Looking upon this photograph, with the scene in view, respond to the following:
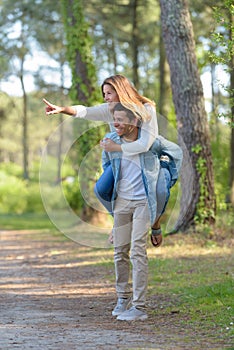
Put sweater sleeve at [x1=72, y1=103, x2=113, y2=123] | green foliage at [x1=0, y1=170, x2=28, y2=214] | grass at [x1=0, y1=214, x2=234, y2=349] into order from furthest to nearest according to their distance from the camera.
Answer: green foliage at [x1=0, y1=170, x2=28, y2=214], sweater sleeve at [x1=72, y1=103, x2=113, y2=123], grass at [x1=0, y1=214, x2=234, y2=349]

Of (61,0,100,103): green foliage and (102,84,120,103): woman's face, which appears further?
(61,0,100,103): green foliage

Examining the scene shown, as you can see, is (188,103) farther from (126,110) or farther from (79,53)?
(126,110)

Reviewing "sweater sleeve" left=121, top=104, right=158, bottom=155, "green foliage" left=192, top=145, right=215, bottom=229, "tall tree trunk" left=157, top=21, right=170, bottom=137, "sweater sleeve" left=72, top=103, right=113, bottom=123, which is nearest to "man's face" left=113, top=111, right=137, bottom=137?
"sweater sleeve" left=121, top=104, right=158, bottom=155

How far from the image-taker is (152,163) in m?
6.88

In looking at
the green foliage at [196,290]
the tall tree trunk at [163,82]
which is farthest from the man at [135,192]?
the tall tree trunk at [163,82]

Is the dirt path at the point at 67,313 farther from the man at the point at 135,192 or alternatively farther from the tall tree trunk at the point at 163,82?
the tall tree trunk at the point at 163,82

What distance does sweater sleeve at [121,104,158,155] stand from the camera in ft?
22.2

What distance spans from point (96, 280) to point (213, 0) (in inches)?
408

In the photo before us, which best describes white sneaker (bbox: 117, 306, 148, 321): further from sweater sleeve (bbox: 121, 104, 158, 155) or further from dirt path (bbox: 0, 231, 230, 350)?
sweater sleeve (bbox: 121, 104, 158, 155)

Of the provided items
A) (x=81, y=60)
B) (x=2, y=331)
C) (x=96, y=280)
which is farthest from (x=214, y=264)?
(x=81, y=60)

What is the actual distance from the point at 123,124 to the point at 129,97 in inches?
9.7

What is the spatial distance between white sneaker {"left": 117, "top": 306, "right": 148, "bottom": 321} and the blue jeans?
2.89 ft

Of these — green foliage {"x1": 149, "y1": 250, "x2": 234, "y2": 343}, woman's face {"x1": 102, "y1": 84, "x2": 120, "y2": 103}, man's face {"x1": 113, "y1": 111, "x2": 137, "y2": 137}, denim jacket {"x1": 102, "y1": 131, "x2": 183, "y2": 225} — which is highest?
woman's face {"x1": 102, "y1": 84, "x2": 120, "y2": 103}

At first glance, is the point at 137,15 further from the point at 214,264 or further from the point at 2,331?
the point at 2,331
